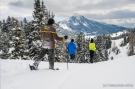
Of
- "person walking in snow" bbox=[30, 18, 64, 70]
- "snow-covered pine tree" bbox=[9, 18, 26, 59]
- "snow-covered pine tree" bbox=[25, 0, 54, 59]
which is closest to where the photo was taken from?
"person walking in snow" bbox=[30, 18, 64, 70]

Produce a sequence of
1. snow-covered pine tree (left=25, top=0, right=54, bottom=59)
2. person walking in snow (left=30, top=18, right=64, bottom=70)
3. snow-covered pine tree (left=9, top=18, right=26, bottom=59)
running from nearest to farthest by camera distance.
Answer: person walking in snow (left=30, top=18, right=64, bottom=70)
snow-covered pine tree (left=25, top=0, right=54, bottom=59)
snow-covered pine tree (left=9, top=18, right=26, bottom=59)

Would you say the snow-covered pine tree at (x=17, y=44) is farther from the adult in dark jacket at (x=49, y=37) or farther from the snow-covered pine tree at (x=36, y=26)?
the adult in dark jacket at (x=49, y=37)

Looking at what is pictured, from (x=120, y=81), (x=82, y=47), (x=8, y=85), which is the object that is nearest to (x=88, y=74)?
(x=120, y=81)

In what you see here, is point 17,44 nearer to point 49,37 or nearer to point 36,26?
point 36,26

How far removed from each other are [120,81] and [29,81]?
326cm

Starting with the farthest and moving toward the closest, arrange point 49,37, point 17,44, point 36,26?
point 17,44 < point 36,26 < point 49,37

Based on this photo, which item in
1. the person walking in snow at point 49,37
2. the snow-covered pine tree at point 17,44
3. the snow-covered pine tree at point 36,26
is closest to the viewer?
the person walking in snow at point 49,37

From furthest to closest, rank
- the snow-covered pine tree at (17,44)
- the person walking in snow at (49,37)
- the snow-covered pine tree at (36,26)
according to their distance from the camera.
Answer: the snow-covered pine tree at (17,44), the snow-covered pine tree at (36,26), the person walking in snow at (49,37)

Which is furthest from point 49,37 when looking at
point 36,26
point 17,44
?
point 17,44

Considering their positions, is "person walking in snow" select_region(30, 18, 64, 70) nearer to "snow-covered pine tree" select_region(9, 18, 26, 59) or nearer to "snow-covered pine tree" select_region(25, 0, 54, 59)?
"snow-covered pine tree" select_region(25, 0, 54, 59)

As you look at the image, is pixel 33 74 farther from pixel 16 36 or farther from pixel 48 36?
pixel 16 36

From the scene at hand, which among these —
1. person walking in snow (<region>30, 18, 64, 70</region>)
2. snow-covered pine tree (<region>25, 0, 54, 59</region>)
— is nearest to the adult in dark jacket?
person walking in snow (<region>30, 18, 64, 70</region>)

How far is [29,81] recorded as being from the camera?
1225 centimetres

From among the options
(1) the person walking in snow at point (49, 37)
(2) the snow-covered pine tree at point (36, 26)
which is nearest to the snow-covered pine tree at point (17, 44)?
(2) the snow-covered pine tree at point (36, 26)
